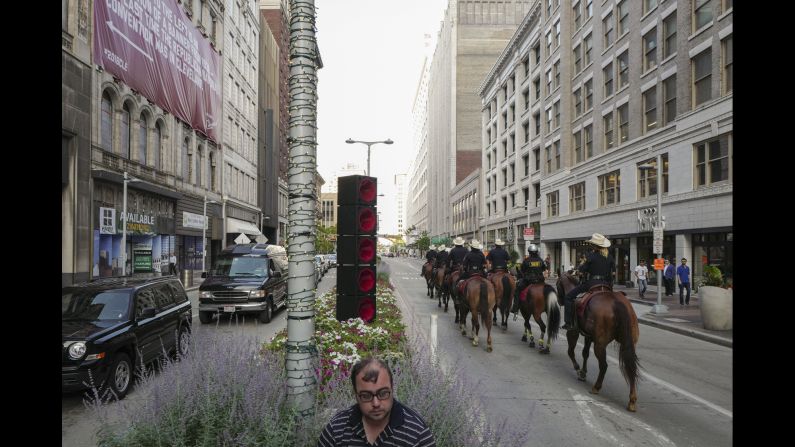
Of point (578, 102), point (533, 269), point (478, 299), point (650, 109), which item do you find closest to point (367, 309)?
point (478, 299)

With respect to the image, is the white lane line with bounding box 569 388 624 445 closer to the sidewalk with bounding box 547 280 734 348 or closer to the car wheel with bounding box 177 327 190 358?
the car wheel with bounding box 177 327 190 358

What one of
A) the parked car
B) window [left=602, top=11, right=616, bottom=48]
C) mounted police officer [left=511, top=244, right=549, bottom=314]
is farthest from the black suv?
window [left=602, top=11, right=616, bottom=48]

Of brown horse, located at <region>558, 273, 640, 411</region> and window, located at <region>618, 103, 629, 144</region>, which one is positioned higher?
window, located at <region>618, 103, 629, 144</region>

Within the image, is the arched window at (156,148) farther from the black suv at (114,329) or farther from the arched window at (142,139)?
the black suv at (114,329)

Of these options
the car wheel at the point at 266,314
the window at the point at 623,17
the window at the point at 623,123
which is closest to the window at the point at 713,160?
the window at the point at 623,123

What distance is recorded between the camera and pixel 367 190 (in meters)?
5.31

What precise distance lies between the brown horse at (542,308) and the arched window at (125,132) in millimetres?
25747

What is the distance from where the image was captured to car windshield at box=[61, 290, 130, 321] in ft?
24.9

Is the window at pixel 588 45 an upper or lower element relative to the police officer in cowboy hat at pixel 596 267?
upper

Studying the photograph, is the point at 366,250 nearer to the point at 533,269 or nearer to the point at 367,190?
the point at 367,190

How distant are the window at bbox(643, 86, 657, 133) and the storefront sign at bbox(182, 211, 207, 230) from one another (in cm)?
3000

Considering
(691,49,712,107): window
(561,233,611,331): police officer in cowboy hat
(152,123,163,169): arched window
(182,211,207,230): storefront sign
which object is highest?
(691,49,712,107): window

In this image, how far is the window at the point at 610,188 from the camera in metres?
31.8
